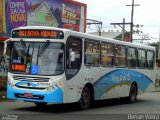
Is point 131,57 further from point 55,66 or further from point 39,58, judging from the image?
point 39,58

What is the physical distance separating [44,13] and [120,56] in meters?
10.1

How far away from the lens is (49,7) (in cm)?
3003

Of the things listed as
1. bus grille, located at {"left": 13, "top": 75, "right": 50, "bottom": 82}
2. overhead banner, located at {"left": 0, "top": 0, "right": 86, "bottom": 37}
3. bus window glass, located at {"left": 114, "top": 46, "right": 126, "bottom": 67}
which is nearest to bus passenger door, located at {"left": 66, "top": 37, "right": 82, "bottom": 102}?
bus grille, located at {"left": 13, "top": 75, "right": 50, "bottom": 82}

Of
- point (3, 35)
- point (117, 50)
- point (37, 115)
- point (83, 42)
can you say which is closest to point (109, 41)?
point (117, 50)

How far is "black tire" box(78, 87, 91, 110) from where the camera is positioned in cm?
1727

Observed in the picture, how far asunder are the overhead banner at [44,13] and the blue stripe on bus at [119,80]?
26.8 feet

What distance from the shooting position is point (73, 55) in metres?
15.9

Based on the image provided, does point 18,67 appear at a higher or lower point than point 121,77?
higher

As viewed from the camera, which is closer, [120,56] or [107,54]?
[107,54]

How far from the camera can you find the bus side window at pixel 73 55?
16.0 m

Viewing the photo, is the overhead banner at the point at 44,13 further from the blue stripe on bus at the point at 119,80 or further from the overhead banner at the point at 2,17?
the blue stripe on bus at the point at 119,80

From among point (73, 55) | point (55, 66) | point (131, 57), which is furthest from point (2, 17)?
point (55, 66)

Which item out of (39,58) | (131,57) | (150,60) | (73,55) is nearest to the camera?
(39,58)

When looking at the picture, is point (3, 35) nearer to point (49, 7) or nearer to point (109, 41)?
point (49, 7)
